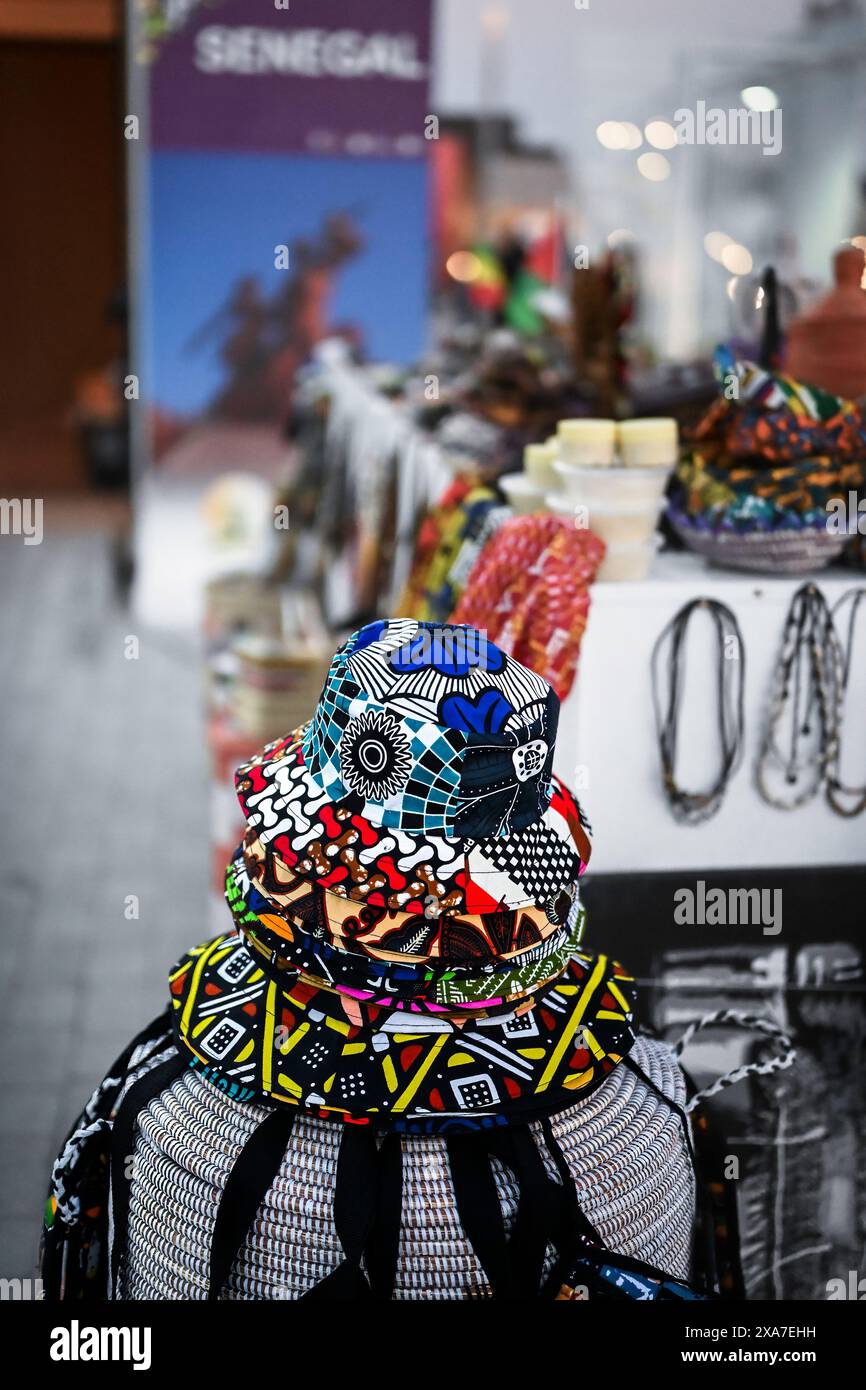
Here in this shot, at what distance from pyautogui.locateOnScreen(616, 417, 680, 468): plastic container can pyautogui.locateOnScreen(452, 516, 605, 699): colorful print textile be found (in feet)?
0.57

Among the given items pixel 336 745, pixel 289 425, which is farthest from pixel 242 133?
pixel 336 745

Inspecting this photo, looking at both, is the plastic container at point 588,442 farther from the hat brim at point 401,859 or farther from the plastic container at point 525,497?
the hat brim at point 401,859

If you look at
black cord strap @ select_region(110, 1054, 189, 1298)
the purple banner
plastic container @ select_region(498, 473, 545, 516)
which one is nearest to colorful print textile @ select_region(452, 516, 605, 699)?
plastic container @ select_region(498, 473, 545, 516)

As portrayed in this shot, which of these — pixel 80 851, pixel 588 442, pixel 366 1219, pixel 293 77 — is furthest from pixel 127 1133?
pixel 293 77

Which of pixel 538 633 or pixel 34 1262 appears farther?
pixel 34 1262

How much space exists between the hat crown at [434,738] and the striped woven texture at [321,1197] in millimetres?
286

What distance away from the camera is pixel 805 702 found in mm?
2145

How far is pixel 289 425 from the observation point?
5.37 meters

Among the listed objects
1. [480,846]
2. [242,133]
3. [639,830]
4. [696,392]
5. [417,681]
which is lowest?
[639,830]

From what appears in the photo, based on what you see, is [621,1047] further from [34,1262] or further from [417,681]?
[34,1262]

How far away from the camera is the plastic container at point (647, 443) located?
2.13 metres

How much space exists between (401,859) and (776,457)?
1.01m

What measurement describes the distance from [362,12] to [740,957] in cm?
477

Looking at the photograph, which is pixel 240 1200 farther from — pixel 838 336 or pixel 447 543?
pixel 838 336
